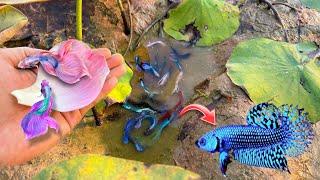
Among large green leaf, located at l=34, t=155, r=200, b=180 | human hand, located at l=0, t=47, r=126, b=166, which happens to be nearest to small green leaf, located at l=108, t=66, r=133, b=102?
human hand, located at l=0, t=47, r=126, b=166

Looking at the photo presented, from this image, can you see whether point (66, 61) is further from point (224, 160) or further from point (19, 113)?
point (224, 160)

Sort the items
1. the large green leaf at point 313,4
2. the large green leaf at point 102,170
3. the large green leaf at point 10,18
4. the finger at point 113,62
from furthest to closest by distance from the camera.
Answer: the large green leaf at point 313,4, the large green leaf at point 10,18, the finger at point 113,62, the large green leaf at point 102,170

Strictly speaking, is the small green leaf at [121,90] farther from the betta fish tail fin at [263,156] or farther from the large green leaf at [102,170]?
the large green leaf at [102,170]

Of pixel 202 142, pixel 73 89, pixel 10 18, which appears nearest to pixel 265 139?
pixel 202 142

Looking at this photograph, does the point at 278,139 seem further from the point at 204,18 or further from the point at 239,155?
the point at 204,18

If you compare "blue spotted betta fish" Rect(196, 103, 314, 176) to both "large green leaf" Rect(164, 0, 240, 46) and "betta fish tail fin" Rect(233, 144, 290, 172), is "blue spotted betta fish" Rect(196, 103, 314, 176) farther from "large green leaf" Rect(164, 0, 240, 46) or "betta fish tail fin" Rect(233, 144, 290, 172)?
"large green leaf" Rect(164, 0, 240, 46)

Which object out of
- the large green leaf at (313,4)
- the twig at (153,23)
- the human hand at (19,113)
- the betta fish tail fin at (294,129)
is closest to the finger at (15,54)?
the human hand at (19,113)
